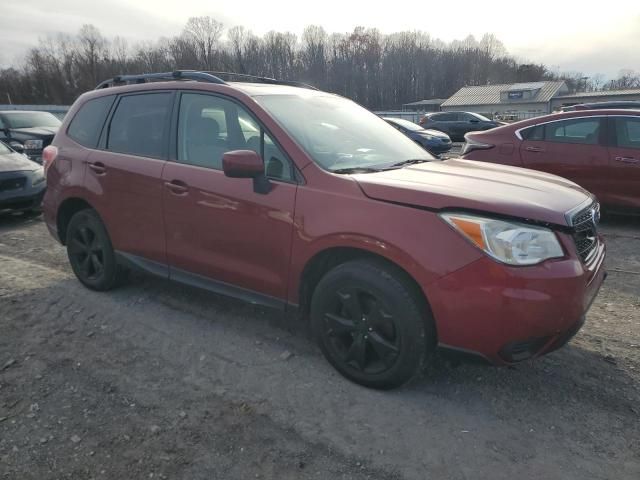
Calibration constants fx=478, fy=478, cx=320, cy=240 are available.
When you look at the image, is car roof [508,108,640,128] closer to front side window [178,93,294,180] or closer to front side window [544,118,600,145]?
front side window [544,118,600,145]

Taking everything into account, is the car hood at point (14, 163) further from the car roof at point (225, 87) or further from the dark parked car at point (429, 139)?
the dark parked car at point (429, 139)

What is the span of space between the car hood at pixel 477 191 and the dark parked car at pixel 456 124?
22.8 m

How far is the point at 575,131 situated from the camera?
21.9 ft

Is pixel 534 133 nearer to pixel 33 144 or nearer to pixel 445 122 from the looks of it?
pixel 33 144

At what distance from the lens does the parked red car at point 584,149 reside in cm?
623

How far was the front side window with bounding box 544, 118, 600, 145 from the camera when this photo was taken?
6539 millimetres

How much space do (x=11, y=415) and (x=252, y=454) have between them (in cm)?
141

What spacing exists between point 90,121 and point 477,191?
11.5 ft

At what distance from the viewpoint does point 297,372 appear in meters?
3.03

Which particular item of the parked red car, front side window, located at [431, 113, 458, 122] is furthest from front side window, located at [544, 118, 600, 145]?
front side window, located at [431, 113, 458, 122]

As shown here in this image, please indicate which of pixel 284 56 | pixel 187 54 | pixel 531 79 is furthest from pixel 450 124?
pixel 531 79

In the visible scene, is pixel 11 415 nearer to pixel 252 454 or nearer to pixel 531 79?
pixel 252 454

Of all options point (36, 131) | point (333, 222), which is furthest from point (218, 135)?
point (36, 131)

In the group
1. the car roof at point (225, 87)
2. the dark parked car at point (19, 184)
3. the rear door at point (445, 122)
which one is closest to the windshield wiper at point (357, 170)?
the car roof at point (225, 87)
